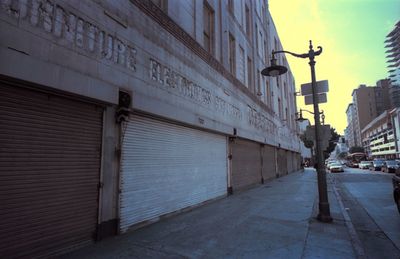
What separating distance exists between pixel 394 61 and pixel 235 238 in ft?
581

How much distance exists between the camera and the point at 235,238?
6527 mm

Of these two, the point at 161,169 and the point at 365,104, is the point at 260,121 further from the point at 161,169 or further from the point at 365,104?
the point at 365,104

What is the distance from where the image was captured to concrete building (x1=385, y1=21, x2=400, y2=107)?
5162 inches

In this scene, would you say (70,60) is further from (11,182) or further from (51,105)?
(11,182)

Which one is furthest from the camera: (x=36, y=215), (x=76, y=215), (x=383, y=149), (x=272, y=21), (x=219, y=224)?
(x=383, y=149)

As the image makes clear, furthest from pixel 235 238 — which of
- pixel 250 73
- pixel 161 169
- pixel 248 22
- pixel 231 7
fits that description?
pixel 248 22

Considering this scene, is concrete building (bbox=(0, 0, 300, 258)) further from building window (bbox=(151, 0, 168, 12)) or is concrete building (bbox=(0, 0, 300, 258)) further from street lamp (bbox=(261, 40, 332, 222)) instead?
street lamp (bbox=(261, 40, 332, 222))

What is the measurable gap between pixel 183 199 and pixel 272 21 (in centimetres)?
2679

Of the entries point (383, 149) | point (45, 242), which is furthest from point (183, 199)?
point (383, 149)

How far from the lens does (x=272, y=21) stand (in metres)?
31.0

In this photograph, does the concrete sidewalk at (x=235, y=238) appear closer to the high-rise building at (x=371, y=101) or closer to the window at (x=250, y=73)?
the window at (x=250, y=73)

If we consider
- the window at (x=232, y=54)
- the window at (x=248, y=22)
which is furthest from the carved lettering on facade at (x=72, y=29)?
the window at (x=248, y=22)

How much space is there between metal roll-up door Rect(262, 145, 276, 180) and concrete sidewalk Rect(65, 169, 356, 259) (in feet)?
39.3

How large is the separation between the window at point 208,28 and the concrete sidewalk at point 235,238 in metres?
7.82
